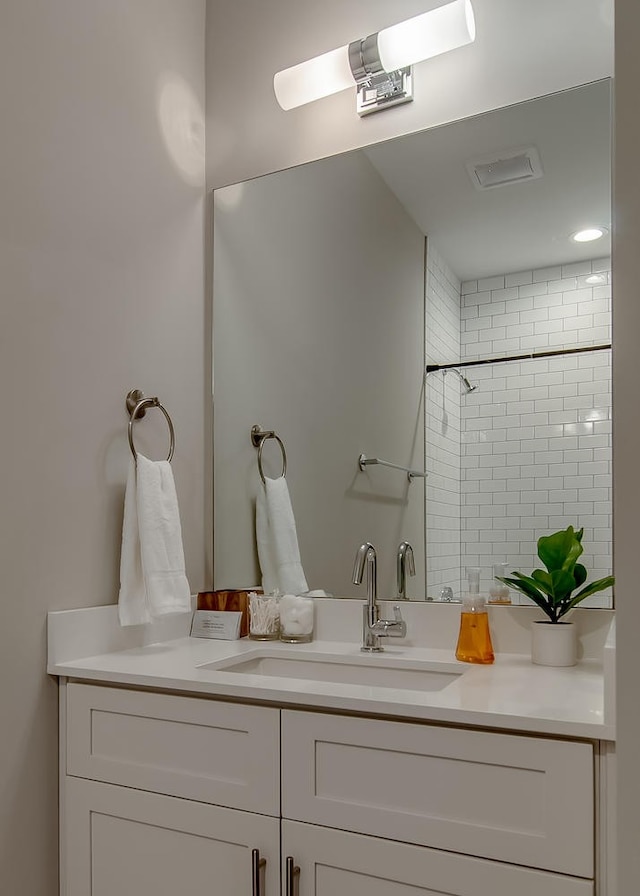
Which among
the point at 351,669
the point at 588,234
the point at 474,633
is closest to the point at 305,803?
the point at 351,669

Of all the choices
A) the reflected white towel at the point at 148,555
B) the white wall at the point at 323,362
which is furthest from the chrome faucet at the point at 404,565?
the reflected white towel at the point at 148,555

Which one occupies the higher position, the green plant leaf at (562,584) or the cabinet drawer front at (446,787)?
the green plant leaf at (562,584)

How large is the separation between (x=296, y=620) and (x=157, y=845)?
0.53 metres

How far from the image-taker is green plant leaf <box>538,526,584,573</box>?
143cm

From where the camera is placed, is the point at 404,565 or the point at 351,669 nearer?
the point at 351,669

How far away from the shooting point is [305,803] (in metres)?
1.16

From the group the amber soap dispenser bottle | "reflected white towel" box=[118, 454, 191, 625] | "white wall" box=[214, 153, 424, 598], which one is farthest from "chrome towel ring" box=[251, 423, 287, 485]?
the amber soap dispenser bottle

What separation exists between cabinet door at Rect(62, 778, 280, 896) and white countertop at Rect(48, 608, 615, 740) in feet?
0.65

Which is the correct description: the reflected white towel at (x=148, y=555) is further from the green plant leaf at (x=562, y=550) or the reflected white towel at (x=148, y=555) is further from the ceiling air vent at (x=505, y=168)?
the ceiling air vent at (x=505, y=168)

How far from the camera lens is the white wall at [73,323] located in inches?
54.1

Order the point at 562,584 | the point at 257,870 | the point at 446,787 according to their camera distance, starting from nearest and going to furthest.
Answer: the point at 446,787
the point at 257,870
the point at 562,584

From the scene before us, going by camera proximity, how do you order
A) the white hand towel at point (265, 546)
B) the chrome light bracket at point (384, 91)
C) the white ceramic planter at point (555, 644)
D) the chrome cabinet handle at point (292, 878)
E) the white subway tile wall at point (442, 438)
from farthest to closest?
1. the white hand towel at point (265, 546)
2. the chrome light bracket at point (384, 91)
3. the white subway tile wall at point (442, 438)
4. the white ceramic planter at point (555, 644)
5. the chrome cabinet handle at point (292, 878)

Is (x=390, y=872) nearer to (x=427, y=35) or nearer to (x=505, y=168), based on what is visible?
(x=505, y=168)

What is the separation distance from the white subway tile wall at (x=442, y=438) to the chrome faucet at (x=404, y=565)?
0.04 metres
